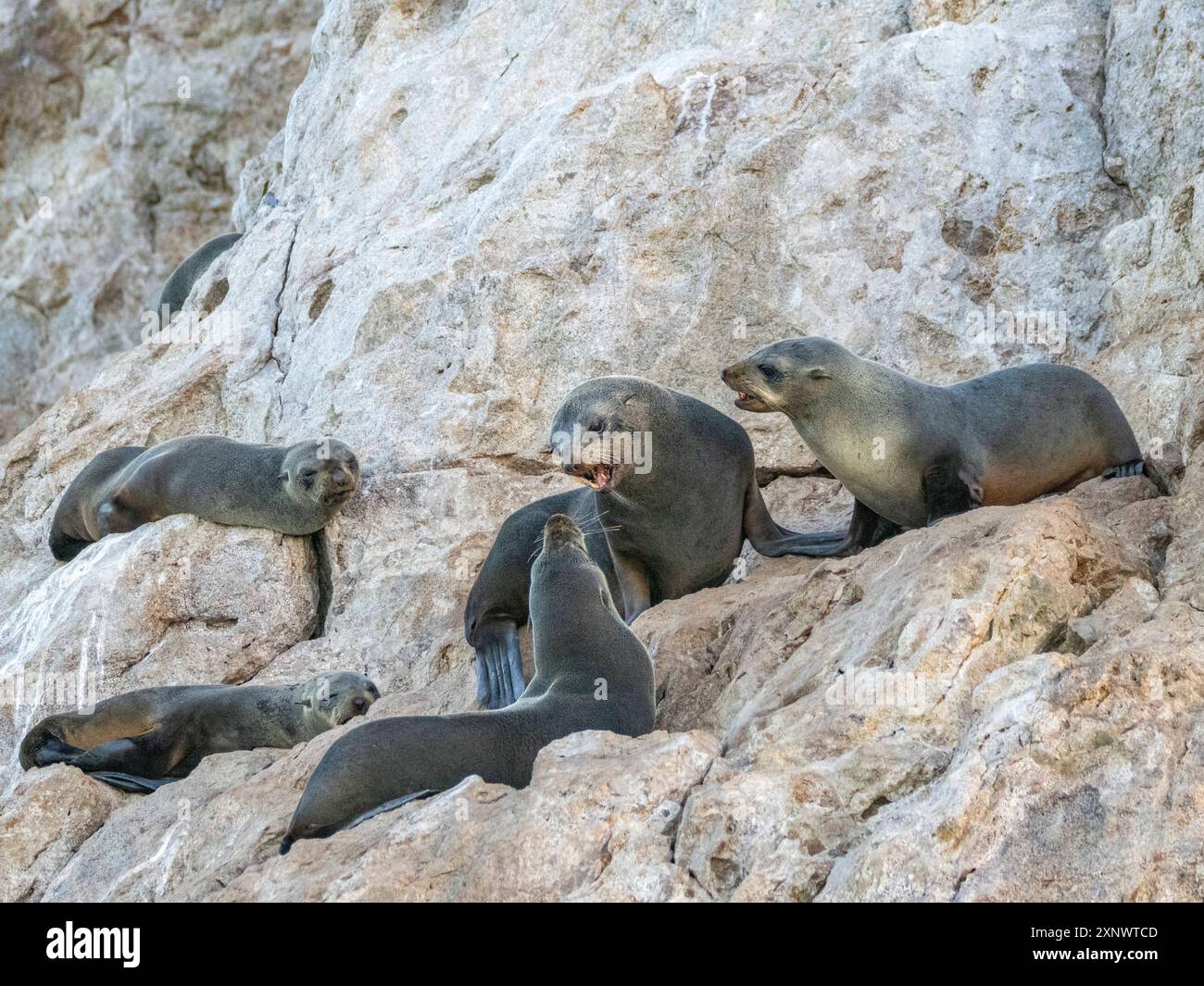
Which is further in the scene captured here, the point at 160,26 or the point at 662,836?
the point at 160,26

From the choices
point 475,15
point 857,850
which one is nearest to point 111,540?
point 475,15

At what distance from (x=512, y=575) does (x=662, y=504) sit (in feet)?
2.79

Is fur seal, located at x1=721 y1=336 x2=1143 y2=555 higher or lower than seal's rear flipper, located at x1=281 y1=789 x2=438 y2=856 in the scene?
higher

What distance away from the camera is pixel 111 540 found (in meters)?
9.83

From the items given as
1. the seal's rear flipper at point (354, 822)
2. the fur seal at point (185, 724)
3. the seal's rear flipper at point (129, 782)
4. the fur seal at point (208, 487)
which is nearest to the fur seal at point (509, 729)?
the seal's rear flipper at point (354, 822)

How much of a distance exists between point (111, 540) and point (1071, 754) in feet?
21.8

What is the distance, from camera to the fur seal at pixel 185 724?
26.5 feet

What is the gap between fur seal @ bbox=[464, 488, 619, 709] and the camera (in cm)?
802

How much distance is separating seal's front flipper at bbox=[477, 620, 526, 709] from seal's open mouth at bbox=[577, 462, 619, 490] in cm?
85
